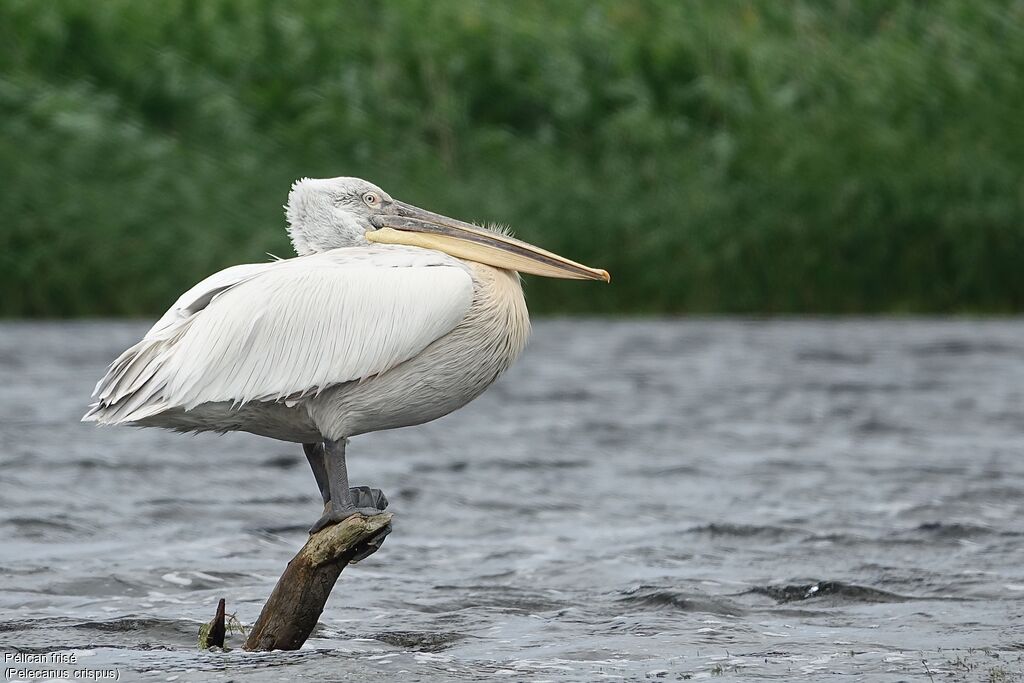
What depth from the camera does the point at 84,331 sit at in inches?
587

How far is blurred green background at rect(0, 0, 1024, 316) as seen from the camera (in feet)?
47.6

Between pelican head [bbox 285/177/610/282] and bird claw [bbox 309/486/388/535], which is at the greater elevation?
pelican head [bbox 285/177/610/282]

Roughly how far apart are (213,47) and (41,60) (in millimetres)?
1480

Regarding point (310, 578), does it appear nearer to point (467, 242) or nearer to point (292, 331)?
point (292, 331)

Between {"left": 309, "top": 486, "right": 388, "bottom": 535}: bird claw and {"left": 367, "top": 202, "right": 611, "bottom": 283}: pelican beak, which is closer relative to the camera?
{"left": 309, "top": 486, "right": 388, "bottom": 535}: bird claw

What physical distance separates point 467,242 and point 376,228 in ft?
0.95

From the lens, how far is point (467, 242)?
5.46 meters

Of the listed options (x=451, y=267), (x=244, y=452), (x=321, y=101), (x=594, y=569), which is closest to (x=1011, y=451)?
(x=594, y=569)

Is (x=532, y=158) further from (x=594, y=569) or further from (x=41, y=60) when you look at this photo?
(x=594, y=569)

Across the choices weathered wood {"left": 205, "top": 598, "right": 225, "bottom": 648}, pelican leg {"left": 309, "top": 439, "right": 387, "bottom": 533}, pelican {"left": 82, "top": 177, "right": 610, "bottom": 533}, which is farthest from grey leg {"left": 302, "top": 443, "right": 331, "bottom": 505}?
weathered wood {"left": 205, "top": 598, "right": 225, "bottom": 648}

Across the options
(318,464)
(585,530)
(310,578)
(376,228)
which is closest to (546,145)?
(585,530)

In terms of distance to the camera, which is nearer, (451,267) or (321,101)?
(451,267)

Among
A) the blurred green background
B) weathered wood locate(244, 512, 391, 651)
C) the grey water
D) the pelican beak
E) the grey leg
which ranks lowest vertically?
the grey water

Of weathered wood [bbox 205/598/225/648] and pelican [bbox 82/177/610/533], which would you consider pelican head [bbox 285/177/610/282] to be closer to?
pelican [bbox 82/177/610/533]
